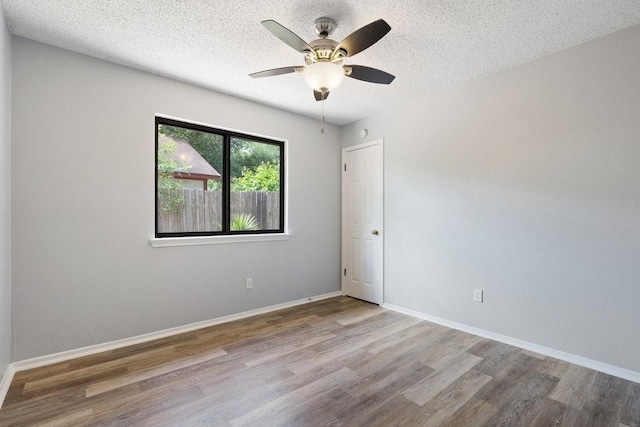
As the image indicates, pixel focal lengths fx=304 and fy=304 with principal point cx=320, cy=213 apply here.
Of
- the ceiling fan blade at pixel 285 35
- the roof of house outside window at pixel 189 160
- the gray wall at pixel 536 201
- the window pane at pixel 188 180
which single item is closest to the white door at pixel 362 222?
the gray wall at pixel 536 201

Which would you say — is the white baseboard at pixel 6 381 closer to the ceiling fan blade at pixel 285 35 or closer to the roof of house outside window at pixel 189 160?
the roof of house outside window at pixel 189 160

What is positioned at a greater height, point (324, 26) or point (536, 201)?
point (324, 26)

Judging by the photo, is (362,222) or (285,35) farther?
(362,222)

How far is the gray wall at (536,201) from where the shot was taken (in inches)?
87.2

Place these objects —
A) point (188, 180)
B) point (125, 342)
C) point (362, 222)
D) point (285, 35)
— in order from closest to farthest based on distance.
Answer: point (285, 35) → point (125, 342) → point (188, 180) → point (362, 222)

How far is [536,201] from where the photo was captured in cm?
261

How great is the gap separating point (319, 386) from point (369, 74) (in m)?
2.23

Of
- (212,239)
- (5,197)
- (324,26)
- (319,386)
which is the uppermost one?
(324,26)

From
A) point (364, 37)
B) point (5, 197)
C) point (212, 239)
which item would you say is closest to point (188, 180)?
point (212, 239)

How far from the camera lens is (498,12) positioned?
200cm

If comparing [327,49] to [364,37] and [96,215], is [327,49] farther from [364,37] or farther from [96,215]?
[96,215]

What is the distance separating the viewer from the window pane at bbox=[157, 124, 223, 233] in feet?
9.88

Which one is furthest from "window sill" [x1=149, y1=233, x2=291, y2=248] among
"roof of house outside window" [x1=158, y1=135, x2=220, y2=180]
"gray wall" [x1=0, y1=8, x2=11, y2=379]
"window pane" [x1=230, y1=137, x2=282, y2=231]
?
"gray wall" [x1=0, y1=8, x2=11, y2=379]

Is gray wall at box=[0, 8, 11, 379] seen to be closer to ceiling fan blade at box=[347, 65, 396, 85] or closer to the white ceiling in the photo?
the white ceiling
